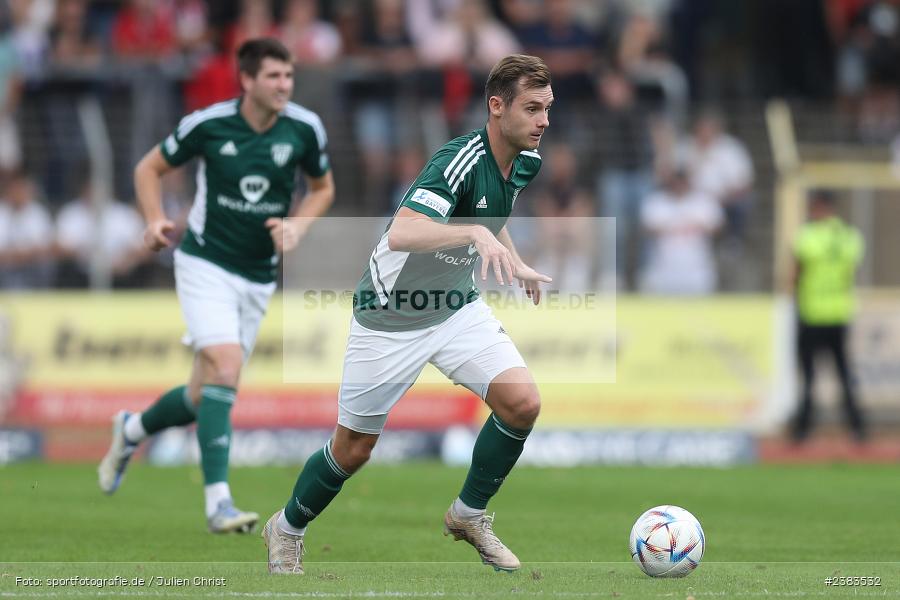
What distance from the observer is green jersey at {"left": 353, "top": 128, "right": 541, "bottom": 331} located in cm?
683

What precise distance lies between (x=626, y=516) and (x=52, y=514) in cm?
388

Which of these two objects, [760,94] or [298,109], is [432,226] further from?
[760,94]

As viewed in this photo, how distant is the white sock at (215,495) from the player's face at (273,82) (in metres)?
2.37

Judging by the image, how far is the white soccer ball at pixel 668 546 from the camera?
679 centimetres

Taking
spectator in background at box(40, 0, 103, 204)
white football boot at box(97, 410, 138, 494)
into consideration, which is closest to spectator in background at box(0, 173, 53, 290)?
spectator in background at box(40, 0, 103, 204)

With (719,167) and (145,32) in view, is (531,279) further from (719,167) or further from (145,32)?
(145,32)

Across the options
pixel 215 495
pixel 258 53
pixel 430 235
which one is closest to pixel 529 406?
pixel 430 235

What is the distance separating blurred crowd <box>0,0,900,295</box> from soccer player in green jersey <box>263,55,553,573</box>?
30.1 ft

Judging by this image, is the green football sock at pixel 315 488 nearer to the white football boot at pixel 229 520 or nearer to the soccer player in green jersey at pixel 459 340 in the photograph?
the soccer player in green jersey at pixel 459 340

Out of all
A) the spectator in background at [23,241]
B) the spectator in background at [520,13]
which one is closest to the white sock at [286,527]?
the spectator in background at [23,241]

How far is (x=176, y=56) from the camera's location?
58.4ft

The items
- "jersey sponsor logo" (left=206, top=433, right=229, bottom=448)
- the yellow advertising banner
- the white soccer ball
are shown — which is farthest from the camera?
the yellow advertising banner

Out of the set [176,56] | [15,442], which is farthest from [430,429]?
[176,56]

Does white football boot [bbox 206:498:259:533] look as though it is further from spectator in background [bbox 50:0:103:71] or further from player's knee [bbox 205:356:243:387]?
spectator in background [bbox 50:0:103:71]
